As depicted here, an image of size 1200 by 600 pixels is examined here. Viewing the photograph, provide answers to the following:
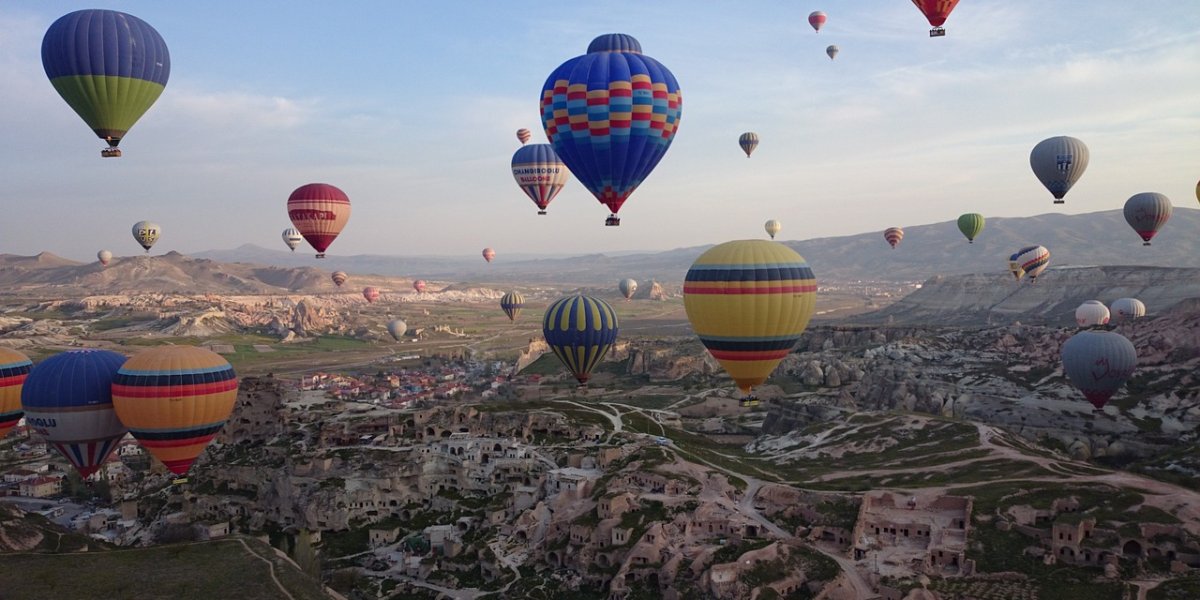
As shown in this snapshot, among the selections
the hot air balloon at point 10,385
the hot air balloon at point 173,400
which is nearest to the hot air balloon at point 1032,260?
the hot air balloon at point 173,400

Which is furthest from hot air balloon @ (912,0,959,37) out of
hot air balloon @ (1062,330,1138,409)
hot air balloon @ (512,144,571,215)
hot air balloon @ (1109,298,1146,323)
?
hot air balloon @ (1109,298,1146,323)

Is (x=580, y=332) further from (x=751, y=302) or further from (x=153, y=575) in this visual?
(x=153, y=575)

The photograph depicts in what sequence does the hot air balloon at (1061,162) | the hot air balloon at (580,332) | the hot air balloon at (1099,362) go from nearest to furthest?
the hot air balloon at (580,332)
the hot air balloon at (1099,362)
the hot air balloon at (1061,162)

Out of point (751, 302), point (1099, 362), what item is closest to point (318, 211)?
point (751, 302)

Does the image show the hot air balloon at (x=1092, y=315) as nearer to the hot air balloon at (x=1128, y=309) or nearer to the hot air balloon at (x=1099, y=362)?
A: the hot air balloon at (x=1128, y=309)

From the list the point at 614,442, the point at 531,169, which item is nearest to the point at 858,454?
the point at 614,442
